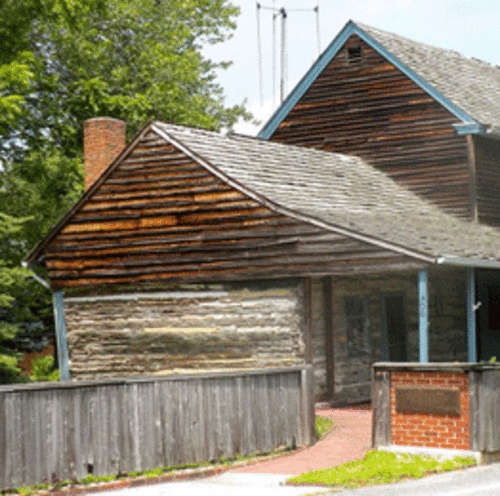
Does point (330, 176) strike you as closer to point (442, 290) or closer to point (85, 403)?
point (442, 290)

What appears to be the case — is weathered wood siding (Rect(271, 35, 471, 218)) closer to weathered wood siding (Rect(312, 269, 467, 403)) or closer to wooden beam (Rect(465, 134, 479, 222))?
wooden beam (Rect(465, 134, 479, 222))

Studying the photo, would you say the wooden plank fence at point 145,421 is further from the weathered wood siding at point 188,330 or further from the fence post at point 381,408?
the weathered wood siding at point 188,330

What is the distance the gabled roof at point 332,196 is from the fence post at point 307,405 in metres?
3.22

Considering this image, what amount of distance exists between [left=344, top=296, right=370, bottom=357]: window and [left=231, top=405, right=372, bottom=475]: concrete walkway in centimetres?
371

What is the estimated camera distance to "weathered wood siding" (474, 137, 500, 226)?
84.9 feet

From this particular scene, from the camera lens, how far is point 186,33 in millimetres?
39781

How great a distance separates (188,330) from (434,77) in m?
10.8

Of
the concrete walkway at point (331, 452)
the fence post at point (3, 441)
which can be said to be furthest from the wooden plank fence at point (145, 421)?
the concrete walkway at point (331, 452)

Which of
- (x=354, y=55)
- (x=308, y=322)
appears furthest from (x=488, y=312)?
(x=354, y=55)

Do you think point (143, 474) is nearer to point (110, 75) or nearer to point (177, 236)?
point (177, 236)

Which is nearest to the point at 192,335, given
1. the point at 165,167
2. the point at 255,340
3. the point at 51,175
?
the point at 255,340

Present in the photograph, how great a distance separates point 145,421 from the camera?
14.4 metres

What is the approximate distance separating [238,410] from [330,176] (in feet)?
32.6

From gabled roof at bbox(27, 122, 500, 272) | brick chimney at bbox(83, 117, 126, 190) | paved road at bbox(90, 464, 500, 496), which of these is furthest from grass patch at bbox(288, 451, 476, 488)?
brick chimney at bbox(83, 117, 126, 190)
